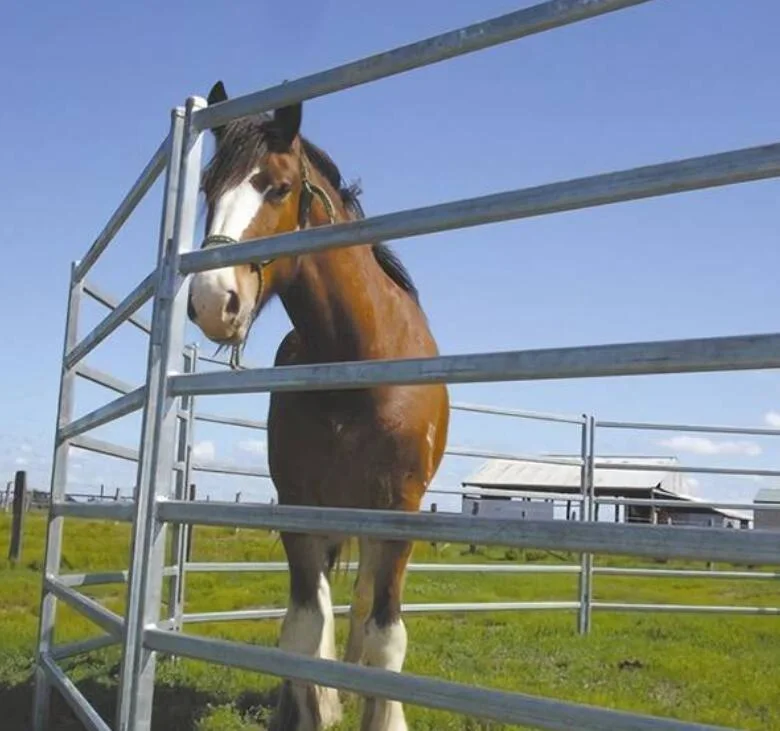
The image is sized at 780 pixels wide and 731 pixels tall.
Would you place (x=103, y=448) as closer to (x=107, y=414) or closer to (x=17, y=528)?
(x=107, y=414)

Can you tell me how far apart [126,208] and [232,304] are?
1101 millimetres

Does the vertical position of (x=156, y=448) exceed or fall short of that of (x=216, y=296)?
it falls short

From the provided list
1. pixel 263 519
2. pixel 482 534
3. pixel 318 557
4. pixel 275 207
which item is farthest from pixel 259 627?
pixel 482 534

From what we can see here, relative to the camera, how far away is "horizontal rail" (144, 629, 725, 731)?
132 cm

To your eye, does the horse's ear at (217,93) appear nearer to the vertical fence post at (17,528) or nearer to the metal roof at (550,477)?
the vertical fence post at (17,528)

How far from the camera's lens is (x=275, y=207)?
2.83 meters

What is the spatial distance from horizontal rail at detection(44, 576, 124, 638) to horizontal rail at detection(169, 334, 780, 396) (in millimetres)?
754

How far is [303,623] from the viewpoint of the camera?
3186 millimetres

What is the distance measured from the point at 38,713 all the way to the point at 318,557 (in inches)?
47.6

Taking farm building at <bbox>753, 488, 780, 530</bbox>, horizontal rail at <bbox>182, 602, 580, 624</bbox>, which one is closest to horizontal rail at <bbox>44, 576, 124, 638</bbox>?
horizontal rail at <bbox>182, 602, 580, 624</bbox>

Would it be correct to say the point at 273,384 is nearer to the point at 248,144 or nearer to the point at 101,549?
the point at 248,144

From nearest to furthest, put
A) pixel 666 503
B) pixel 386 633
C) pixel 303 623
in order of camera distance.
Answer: pixel 386 633 < pixel 303 623 < pixel 666 503

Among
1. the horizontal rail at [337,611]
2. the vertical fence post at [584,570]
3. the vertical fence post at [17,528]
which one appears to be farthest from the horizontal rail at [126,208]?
the vertical fence post at [17,528]

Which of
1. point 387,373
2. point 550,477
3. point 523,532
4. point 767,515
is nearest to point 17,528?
point 387,373
